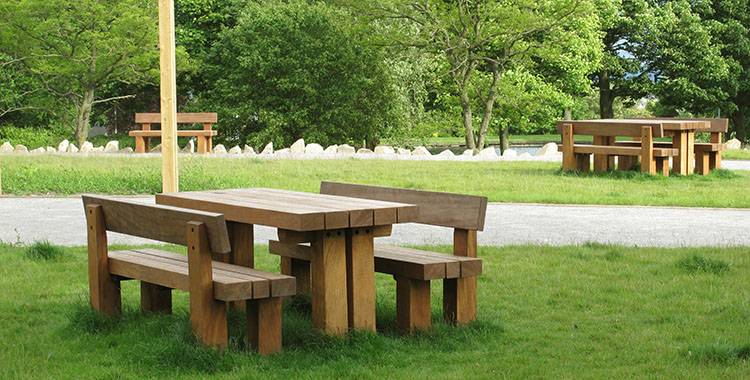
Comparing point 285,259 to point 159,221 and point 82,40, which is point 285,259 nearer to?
point 159,221

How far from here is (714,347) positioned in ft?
19.9

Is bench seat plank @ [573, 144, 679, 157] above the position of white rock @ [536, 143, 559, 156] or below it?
above

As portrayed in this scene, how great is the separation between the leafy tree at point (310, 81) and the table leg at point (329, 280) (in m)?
24.2

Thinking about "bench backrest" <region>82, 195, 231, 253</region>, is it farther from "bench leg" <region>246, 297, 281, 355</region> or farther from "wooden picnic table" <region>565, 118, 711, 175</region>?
"wooden picnic table" <region>565, 118, 711, 175</region>

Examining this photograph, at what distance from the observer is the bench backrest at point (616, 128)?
1789 cm

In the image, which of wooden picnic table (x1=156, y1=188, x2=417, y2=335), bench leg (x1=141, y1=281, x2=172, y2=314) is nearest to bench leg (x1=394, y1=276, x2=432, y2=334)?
wooden picnic table (x1=156, y1=188, x2=417, y2=335)

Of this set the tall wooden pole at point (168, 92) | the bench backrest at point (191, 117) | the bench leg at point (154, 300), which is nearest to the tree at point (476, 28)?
the bench backrest at point (191, 117)

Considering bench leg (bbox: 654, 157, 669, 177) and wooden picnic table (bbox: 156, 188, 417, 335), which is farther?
bench leg (bbox: 654, 157, 669, 177)

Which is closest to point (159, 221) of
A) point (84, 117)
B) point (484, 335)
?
point (484, 335)

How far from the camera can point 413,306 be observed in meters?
6.68

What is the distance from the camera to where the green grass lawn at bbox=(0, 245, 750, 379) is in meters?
5.87

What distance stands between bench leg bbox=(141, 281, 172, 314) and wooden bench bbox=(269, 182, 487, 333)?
2.62ft

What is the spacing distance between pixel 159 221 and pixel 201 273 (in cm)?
56

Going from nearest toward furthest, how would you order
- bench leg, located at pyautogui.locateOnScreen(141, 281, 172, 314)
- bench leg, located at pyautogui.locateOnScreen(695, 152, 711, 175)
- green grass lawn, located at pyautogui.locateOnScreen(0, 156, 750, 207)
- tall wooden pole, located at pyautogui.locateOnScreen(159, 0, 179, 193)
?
1. bench leg, located at pyautogui.locateOnScreen(141, 281, 172, 314)
2. tall wooden pole, located at pyautogui.locateOnScreen(159, 0, 179, 193)
3. green grass lawn, located at pyautogui.locateOnScreen(0, 156, 750, 207)
4. bench leg, located at pyautogui.locateOnScreen(695, 152, 711, 175)
